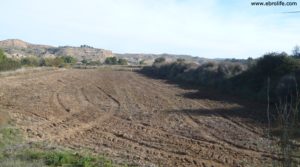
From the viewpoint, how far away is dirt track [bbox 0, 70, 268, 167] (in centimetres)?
1462

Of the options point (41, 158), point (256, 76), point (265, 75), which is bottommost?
point (41, 158)

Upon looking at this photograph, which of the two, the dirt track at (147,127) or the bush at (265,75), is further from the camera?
the bush at (265,75)

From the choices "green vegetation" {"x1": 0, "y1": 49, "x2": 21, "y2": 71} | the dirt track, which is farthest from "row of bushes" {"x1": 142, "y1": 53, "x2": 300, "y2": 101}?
"green vegetation" {"x1": 0, "y1": 49, "x2": 21, "y2": 71}

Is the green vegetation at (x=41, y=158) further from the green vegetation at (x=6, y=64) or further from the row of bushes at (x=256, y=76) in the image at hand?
the green vegetation at (x=6, y=64)

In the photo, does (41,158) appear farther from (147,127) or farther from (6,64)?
(6,64)

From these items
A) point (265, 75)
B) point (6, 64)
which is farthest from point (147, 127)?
point (6, 64)

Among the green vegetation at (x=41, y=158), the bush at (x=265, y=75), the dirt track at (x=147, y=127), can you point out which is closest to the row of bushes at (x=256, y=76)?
the bush at (x=265, y=75)

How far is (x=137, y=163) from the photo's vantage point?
43.1ft

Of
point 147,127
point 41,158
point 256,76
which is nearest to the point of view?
point 41,158

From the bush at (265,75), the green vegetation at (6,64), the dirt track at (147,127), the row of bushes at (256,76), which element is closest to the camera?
the dirt track at (147,127)

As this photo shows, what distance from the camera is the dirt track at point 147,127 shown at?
576 inches

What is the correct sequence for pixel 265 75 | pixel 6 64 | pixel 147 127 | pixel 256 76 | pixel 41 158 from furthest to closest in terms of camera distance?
pixel 6 64 → pixel 256 76 → pixel 265 75 → pixel 147 127 → pixel 41 158

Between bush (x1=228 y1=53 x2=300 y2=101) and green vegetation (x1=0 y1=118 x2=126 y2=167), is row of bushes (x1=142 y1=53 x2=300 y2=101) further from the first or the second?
green vegetation (x1=0 y1=118 x2=126 y2=167)

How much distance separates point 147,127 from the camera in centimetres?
2000
